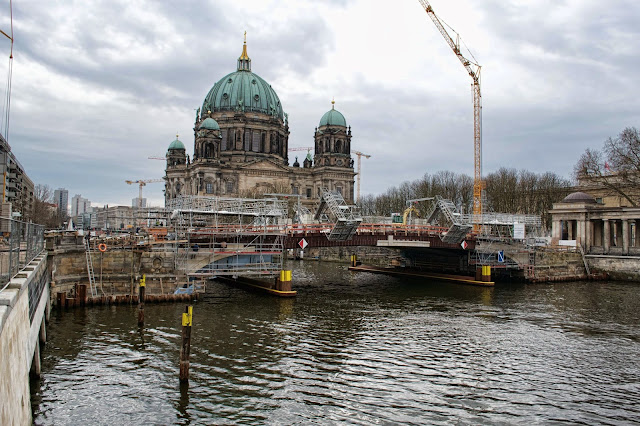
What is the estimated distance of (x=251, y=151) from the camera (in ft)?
424

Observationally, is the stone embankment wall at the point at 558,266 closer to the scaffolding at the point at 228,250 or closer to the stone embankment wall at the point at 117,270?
the scaffolding at the point at 228,250

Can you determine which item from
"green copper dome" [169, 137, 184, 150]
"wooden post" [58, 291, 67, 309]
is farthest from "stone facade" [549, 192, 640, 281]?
"green copper dome" [169, 137, 184, 150]

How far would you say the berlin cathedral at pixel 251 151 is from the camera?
120500 millimetres

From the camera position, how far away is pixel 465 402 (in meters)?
19.5

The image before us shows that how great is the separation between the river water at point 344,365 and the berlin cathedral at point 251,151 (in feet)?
273

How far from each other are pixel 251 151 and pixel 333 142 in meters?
20.0

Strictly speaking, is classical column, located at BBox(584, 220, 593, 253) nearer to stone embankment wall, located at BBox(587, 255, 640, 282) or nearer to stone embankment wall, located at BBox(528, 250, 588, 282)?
stone embankment wall, located at BBox(528, 250, 588, 282)

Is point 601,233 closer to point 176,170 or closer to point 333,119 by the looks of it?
point 333,119

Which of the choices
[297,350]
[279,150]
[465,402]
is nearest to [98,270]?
[297,350]

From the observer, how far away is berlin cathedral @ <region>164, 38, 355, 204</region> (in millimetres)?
120500

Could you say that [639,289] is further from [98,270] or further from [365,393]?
[98,270]

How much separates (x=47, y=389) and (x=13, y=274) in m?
7.58

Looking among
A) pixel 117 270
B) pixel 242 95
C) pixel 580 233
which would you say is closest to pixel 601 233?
pixel 580 233

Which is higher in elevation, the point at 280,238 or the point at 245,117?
the point at 245,117
